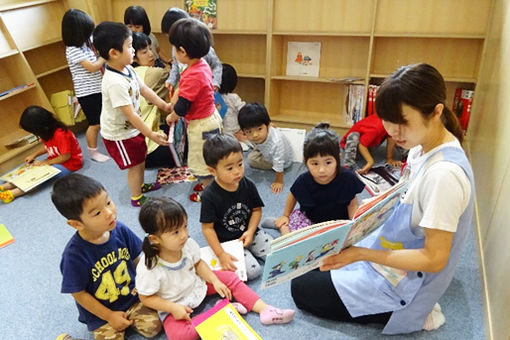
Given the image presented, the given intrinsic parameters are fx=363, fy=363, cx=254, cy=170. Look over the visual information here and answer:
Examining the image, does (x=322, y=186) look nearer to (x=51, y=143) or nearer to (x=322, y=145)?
(x=322, y=145)

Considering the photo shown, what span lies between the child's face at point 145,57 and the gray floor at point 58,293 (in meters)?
1.16

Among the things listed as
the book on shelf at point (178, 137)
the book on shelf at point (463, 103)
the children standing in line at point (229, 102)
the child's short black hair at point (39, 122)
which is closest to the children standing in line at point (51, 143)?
the child's short black hair at point (39, 122)

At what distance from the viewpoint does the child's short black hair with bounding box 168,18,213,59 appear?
1.95 m

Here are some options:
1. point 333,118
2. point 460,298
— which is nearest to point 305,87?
point 333,118

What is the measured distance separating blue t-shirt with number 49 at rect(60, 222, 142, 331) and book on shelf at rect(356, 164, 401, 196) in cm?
152

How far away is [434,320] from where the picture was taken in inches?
56.3

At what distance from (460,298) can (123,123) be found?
76.7 inches

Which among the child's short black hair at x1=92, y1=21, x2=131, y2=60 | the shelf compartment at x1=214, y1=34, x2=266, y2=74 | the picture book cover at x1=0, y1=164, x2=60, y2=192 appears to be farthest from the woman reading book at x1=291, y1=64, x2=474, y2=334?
the shelf compartment at x1=214, y1=34, x2=266, y2=74

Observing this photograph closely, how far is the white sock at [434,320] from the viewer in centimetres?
142

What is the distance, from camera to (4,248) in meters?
1.97

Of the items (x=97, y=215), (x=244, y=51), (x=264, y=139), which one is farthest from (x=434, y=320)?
(x=244, y=51)

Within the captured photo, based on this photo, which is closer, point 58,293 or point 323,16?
point 58,293

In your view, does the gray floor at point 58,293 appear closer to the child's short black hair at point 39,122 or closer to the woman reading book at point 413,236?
the woman reading book at point 413,236

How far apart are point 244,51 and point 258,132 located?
130cm
